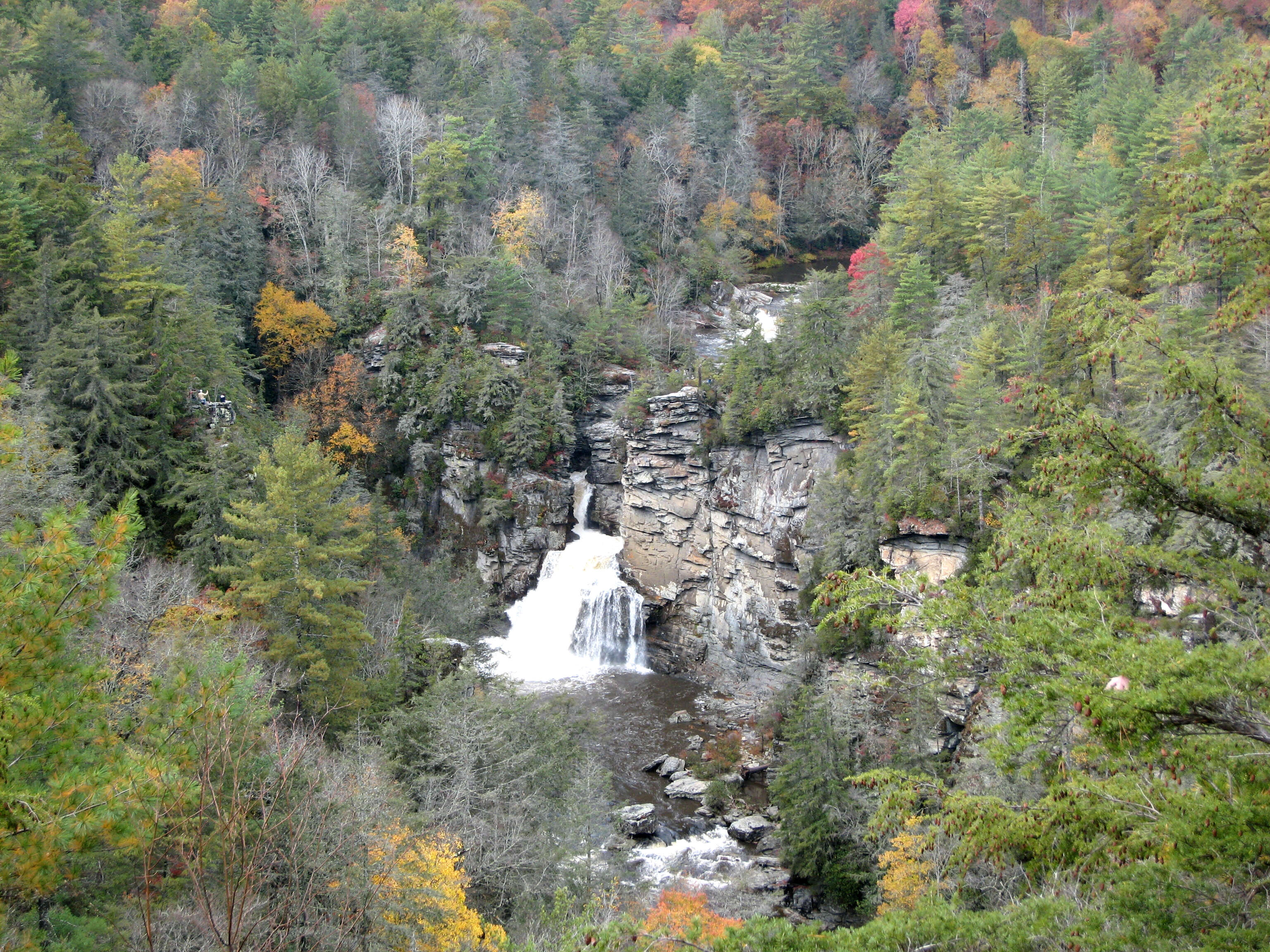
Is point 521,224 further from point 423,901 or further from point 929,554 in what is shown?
point 423,901

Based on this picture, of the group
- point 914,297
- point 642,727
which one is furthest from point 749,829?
point 914,297

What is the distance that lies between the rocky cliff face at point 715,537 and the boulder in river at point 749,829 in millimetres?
8364

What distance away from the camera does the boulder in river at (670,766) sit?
2655 centimetres

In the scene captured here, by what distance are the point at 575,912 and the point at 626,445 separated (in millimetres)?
25183

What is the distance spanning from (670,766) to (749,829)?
4.24m

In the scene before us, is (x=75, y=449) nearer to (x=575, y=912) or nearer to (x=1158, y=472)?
(x=575, y=912)

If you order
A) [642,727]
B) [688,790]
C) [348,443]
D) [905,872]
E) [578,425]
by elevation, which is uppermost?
[905,872]

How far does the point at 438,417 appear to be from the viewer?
39562 mm

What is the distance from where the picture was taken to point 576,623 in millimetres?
36312

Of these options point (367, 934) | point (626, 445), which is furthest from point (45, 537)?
point (626, 445)

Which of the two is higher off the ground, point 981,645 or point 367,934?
point 981,645

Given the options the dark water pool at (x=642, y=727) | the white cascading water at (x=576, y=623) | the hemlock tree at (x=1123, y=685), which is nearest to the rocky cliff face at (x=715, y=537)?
the white cascading water at (x=576, y=623)

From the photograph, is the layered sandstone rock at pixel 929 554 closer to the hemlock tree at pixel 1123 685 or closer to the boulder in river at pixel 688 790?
the boulder in river at pixel 688 790

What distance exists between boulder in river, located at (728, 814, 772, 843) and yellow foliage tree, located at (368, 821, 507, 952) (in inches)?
420
